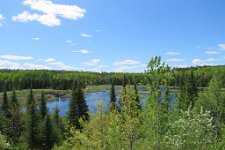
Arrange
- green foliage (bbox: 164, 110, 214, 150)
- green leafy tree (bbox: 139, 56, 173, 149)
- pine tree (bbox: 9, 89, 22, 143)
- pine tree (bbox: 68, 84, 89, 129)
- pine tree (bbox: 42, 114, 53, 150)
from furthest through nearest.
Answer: pine tree (bbox: 9, 89, 22, 143) → pine tree (bbox: 42, 114, 53, 150) → pine tree (bbox: 68, 84, 89, 129) → green leafy tree (bbox: 139, 56, 173, 149) → green foliage (bbox: 164, 110, 214, 150)

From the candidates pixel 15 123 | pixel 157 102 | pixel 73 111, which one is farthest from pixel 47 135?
pixel 157 102

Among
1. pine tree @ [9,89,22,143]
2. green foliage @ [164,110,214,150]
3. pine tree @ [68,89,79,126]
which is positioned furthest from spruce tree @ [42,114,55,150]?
green foliage @ [164,110,214,150]

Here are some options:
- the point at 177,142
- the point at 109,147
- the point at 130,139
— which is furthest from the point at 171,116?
the point at 109,147

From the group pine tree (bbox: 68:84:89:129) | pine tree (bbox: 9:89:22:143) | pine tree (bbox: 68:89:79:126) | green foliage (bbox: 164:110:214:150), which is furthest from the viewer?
pine tree (bbox: 9:89:22:143)

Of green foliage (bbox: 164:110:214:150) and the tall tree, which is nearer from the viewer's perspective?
green foliage (bbox: 164:110:214:150)

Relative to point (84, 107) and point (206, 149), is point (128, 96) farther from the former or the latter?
point (84, 107)

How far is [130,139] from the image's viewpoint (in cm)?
2758

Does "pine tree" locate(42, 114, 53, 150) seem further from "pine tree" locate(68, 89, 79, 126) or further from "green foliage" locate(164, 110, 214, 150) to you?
"green foliage" locate(164, 110, 214, 150)

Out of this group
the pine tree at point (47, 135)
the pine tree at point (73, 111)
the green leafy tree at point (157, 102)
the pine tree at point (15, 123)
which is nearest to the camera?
the green leafy tree at point (157, 102)

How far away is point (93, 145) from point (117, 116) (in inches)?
187

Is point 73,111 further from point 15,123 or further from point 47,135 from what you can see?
point 15,123

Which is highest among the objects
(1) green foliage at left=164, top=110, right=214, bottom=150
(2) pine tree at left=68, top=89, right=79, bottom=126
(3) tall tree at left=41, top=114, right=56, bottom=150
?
(1) green foliage at left=164, top=110, right=214, bottom=150

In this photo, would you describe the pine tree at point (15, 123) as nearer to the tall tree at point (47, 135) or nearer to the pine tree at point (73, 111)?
the tall tree at point (47, 135)

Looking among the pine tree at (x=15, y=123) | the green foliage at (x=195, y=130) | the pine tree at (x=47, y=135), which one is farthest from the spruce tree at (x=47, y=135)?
the green foliage at (x=195, y=130)
